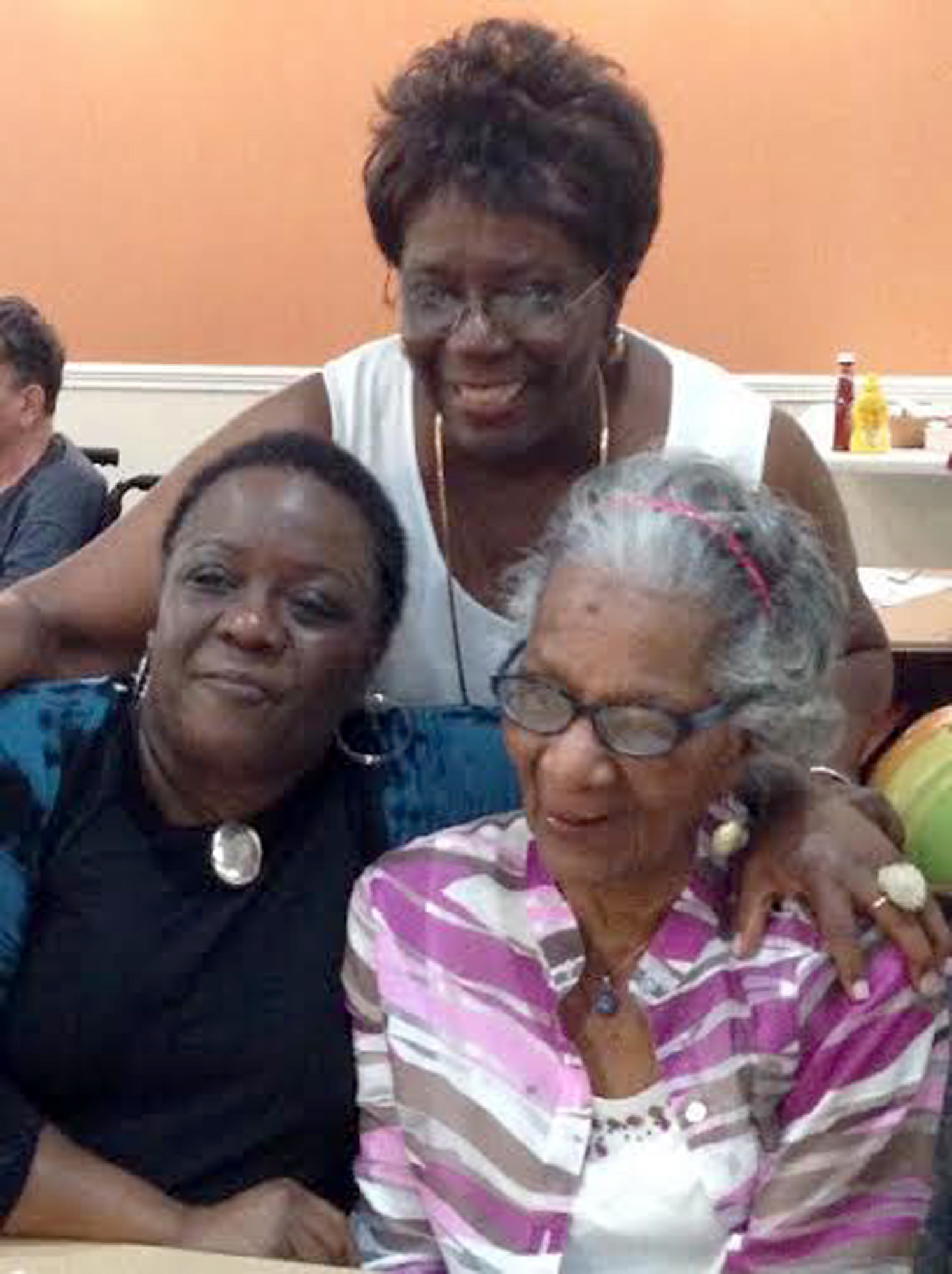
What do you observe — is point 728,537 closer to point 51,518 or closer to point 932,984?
point 932,984

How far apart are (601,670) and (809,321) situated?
438cm

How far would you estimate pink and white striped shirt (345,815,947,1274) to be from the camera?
1.38 meters

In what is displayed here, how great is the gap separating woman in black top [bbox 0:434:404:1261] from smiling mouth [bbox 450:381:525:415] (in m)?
0.26

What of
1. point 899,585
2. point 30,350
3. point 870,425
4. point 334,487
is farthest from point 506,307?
point 870,425

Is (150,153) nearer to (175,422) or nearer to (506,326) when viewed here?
(175,422)

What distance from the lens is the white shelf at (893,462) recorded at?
5008mm

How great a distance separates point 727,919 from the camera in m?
1.45

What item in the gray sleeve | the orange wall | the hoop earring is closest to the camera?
the hoop earring

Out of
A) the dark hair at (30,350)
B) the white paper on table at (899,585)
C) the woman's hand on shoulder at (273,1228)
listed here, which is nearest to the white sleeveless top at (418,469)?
the woman's hand on shoulder at (273,1228)

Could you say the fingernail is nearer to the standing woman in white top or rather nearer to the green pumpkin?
the green pumpkin

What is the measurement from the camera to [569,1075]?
1.42 m

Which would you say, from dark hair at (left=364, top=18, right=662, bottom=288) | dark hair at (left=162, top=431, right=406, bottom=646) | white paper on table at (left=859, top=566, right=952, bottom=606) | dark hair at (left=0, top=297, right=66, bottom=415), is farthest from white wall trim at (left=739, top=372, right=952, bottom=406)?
dark hair at (left=162, top=431, right=406, bottom=646)

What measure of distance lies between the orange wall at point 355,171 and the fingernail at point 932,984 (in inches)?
168

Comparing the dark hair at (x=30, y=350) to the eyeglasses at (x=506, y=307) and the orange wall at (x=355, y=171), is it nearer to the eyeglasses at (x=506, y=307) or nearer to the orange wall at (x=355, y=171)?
the orange wall at (x=355, y=171)
